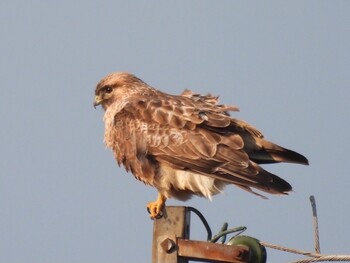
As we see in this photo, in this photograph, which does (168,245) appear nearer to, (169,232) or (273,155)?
(169,232)

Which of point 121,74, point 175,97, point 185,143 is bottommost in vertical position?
point 185,143

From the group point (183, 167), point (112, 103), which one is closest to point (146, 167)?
point (183, 167)

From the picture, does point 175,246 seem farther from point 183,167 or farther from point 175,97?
point 175,97

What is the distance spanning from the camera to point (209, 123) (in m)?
9.36

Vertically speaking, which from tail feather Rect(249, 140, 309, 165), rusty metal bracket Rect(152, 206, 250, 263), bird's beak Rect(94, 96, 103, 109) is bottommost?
rusty metal bracket Rect(152, 206, 250, 263)

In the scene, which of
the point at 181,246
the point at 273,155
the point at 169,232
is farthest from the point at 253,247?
the point at 273,155

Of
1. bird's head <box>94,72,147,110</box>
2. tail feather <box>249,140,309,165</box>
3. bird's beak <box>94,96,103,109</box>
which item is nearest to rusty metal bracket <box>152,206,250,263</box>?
tail feather <box>249,140,309,165</box>

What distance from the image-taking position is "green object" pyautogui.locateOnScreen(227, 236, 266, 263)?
21.9ft

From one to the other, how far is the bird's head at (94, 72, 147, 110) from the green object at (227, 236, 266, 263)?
Result: 467 cm

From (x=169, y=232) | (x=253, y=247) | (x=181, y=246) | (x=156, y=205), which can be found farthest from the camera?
(x=156, y=205)

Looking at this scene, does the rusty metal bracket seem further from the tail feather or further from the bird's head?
the bird's head

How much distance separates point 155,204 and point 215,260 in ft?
8.63

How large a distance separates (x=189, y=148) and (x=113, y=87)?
7.71ft

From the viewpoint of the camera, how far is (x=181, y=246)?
6.81 metres
